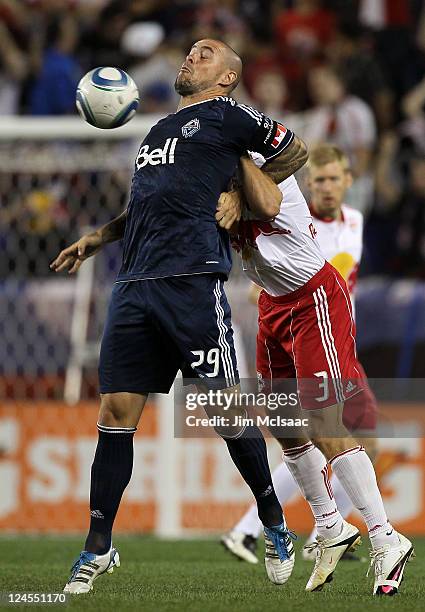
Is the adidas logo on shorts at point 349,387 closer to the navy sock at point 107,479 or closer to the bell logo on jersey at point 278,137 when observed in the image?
the navy sock at point 107,479

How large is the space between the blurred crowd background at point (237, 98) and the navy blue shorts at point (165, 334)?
4958mm

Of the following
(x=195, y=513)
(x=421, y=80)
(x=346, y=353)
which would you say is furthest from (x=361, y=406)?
(x=421, y=80)

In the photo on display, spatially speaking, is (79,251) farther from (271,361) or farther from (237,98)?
(237,98)

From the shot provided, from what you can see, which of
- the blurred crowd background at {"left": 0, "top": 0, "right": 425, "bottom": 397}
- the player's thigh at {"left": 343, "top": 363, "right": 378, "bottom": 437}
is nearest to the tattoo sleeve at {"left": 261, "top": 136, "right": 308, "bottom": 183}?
the player's thigh at {"left": 343, "top": 363, "right": 378, "bottom": 437}

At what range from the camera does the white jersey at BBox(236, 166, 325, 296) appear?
615 centimetres

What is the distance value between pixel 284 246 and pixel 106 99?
118 cm

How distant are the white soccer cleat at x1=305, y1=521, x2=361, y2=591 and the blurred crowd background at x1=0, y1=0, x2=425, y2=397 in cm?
459

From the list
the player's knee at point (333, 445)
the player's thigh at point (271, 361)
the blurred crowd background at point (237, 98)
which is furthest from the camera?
the blurred crowd background at point (237, 98)

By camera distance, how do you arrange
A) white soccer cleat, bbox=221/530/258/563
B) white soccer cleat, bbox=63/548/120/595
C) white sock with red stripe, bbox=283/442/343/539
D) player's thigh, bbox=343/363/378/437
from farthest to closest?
white soccer cleat, bbox=221/530/258/563, player's thigh, bbox=343/363/378/437, white sock with red stripe, bbox=283/442/343/539, white soccer cleat, bbox=63/548/120/595

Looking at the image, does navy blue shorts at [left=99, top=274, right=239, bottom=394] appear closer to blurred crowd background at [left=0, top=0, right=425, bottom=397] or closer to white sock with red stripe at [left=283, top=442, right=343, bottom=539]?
white sock with red stripe at [left=283, top=442, right=343, bottom=539]

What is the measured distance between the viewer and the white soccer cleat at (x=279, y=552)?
6.11 m

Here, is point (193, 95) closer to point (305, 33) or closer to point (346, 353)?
point (346, 353)

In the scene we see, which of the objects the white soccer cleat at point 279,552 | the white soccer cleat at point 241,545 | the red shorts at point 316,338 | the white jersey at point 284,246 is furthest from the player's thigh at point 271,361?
the white soccer cleat at point 241,545

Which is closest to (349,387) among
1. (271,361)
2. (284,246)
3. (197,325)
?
(271,361)
